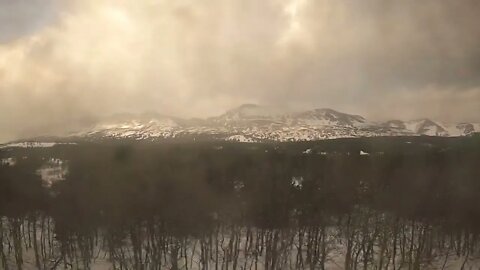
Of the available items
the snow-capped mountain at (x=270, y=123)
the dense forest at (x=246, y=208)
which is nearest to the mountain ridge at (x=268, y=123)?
the snow-capped mountain at (x=270, y=123)

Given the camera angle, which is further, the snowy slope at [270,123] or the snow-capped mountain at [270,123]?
the snow-capped mountain at [270,123]

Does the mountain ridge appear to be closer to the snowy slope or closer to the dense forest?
the snowy slope

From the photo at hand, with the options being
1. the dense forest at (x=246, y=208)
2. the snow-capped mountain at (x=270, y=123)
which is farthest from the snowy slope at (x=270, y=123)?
the dense forest at (x=246, y=208)

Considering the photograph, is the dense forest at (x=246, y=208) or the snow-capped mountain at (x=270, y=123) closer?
the dense forest at (x=246, y=208)

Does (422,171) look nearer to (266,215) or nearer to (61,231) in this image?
(266,215)

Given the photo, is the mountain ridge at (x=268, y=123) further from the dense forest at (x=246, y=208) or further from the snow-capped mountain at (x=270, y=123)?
the dense forest at (x=246, y=208)

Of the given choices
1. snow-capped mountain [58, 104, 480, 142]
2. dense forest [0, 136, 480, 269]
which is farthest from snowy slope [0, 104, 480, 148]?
dense forest [0, 136, 480, 269]

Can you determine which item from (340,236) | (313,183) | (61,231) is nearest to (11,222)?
(61,231)

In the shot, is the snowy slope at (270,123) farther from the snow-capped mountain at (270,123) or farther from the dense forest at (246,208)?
the dense forest at (246,208)

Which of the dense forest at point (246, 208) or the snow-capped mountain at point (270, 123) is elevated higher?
the snow-capped mountain at point (270, 123)
